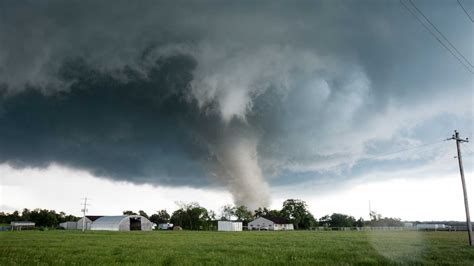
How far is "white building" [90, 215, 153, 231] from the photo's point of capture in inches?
4675

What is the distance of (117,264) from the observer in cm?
1889

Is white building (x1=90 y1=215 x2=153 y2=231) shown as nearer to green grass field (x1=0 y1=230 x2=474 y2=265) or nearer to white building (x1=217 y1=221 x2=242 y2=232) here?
white building (x1=217 y1=221 x2=242 y2=232)

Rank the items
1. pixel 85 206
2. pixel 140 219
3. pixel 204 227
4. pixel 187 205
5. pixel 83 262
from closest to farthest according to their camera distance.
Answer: pixel 83 262 < pixel 85 206 < pixel 140 219 < pixel 204 227 < pixel 187 205

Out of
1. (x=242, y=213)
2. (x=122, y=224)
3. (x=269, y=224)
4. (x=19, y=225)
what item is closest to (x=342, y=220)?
(x=269, y=224)

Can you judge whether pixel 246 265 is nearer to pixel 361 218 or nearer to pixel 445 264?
pixel 445 264

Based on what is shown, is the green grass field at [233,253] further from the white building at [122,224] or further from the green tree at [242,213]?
the green tree at [242,213]

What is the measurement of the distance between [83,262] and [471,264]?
1985 cm

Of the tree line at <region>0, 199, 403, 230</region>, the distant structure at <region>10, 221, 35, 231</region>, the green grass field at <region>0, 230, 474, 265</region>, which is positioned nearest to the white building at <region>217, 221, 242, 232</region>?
the tree line at <region>0, 199, 403, 230</region>

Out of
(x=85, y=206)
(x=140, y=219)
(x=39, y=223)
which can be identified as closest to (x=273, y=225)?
(x=140, y=219)

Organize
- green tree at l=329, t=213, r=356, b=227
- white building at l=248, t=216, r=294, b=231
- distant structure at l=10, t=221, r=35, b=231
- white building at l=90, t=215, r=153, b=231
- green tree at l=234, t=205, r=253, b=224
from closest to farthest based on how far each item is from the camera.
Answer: white building at l=90, t=215, r=153, b=231
distant structure at l=10, t=221, r=35, b=231
white building at l=248, t=216, r=294, b=231
green tree at l=329, t=213, r=356, b=227
green tree at l=234, t=205, r=253, b=224

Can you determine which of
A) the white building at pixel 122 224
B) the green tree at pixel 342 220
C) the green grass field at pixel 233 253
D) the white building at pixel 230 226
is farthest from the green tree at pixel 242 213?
the green grass field at pixel 233 253

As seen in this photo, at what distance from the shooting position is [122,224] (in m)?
120

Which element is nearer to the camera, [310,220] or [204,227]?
[204,227]

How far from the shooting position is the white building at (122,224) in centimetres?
11875
